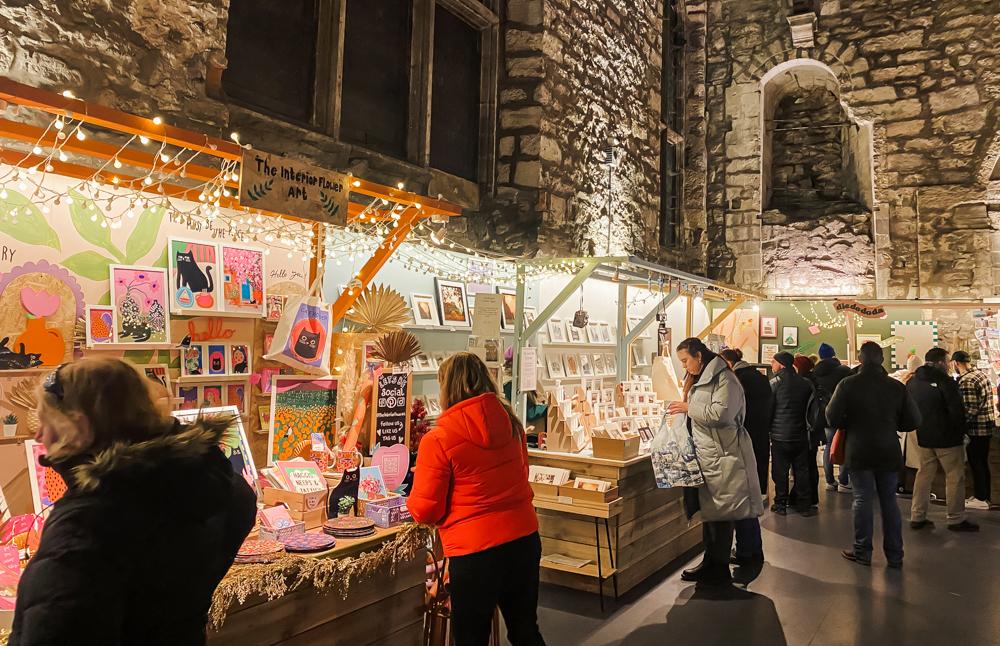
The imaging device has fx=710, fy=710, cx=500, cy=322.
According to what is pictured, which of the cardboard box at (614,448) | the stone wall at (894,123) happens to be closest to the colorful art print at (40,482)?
the cardboard box at (614,448)

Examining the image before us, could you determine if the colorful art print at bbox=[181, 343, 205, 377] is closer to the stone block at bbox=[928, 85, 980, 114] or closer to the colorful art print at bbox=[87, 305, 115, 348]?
the colorful art print at bbox=[87, 305, 115, 348]

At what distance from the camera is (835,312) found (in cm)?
902

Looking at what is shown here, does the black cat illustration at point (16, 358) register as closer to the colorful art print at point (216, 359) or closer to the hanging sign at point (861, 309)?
the colorful art print at point (216, 359)

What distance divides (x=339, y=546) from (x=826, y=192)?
9.39 meters

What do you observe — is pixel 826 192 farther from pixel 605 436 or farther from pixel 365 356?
pixel 365 356

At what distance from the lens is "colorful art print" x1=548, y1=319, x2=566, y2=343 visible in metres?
5.91

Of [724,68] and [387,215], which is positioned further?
[724,68]

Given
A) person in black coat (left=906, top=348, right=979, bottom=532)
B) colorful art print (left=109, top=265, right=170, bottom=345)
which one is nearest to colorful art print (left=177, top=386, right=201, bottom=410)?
colorful art print (left=109, top=265, right=170, bottom=345)

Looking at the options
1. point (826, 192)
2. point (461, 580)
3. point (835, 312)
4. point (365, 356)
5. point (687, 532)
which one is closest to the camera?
point (461, 580)

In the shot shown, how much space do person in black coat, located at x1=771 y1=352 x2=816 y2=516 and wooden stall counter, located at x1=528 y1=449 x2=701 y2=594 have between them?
7.16 feet

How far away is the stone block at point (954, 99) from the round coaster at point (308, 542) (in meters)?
9.43

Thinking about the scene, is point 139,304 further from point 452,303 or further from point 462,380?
point 452,303

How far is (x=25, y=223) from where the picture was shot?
2818 millimetres

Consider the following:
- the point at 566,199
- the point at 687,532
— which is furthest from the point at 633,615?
the point at 566,199
